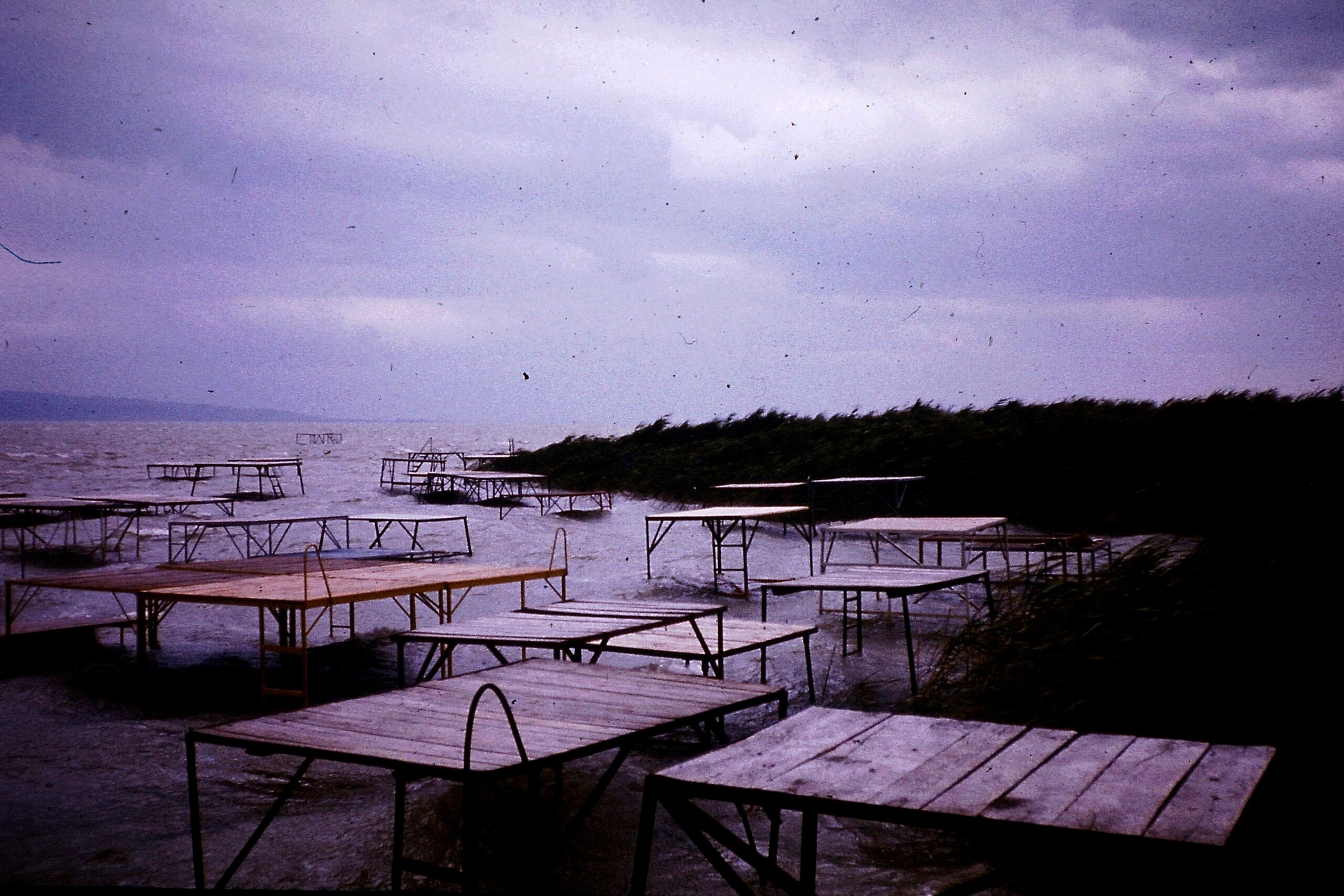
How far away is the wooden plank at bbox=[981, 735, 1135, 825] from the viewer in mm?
2000

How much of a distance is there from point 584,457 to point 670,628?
97.1 ft

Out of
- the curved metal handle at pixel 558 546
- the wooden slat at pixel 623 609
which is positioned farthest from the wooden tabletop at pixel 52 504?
the wooden slat at pixel 623 609

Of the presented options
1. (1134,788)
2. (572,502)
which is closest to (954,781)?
(1134,788)

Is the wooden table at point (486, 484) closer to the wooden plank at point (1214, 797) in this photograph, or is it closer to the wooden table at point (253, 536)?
the wooden table at point (253, 536)

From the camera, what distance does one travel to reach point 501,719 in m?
3.28

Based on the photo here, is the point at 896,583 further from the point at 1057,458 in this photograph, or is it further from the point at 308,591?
the point at 1057,458

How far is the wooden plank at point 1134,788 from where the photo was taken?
1.92 meters

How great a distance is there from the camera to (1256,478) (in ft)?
18.4

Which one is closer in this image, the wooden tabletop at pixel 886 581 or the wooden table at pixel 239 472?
the wooden tabletop at pixel 886 581

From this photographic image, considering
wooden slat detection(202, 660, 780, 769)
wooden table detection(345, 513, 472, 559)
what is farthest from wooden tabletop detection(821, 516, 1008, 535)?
wooden table detection(345, 513, 472, 559)

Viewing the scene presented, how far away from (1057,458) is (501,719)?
699 inches

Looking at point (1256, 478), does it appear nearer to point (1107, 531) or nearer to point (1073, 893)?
point (1073, 893)

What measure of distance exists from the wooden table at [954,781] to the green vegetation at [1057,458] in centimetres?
270

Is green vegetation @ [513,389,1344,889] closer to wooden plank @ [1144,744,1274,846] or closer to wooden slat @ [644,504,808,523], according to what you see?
wooden plank @ [1144,744,1274,846]
